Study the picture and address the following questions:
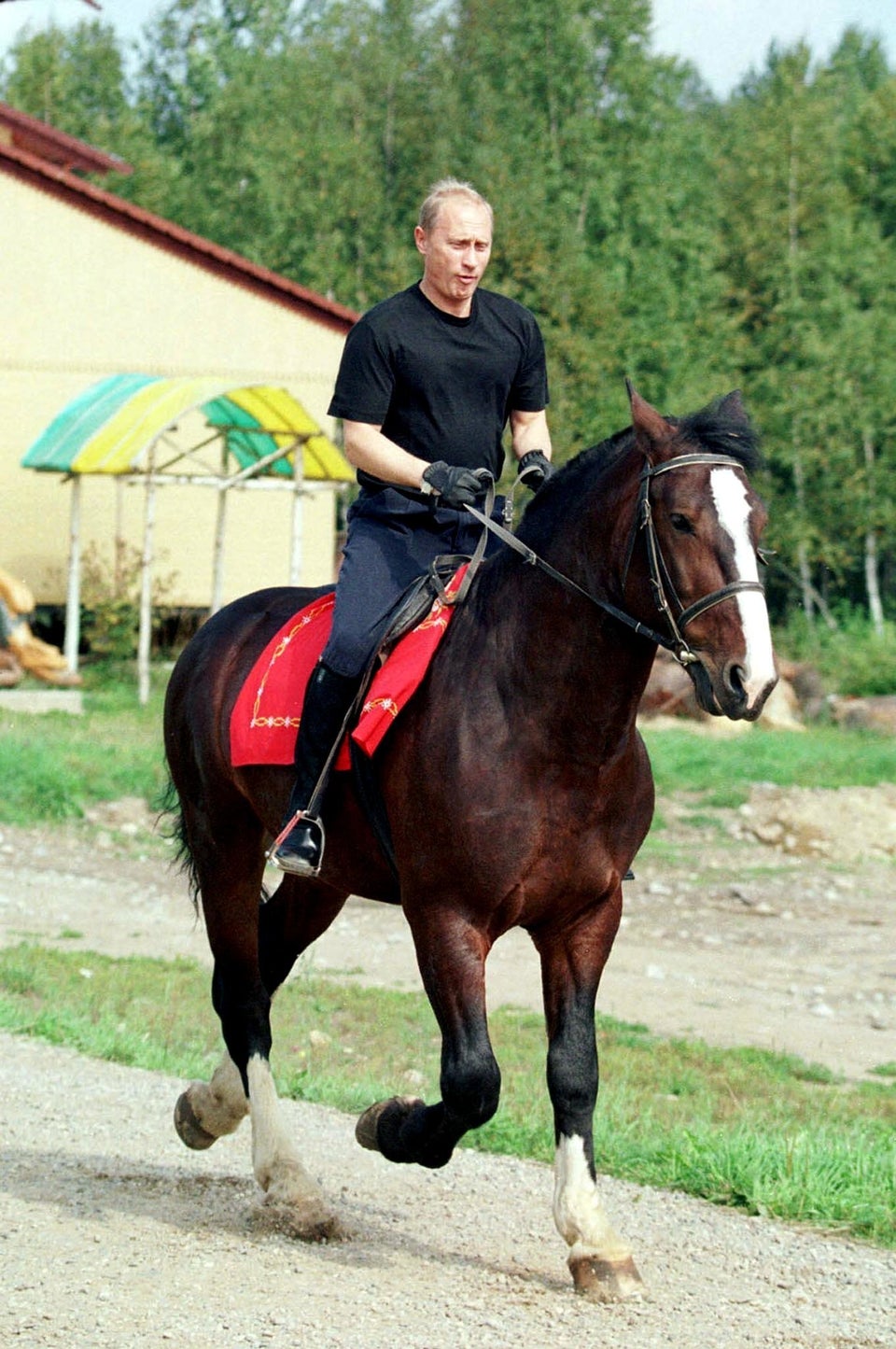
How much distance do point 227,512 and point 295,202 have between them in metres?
16.8

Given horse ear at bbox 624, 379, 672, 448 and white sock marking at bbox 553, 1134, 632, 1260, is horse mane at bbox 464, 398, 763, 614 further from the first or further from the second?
white sock marking at bbox 553, 1134, 632, 1260

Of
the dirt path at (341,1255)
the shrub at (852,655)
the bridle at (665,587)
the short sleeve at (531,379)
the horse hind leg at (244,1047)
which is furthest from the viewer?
the shrub at (852,655)

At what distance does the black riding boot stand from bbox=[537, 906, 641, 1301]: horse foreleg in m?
0.85

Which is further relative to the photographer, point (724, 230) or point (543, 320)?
point (724, 230)

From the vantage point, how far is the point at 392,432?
19.0 feet

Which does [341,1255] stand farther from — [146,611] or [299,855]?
[146,611]

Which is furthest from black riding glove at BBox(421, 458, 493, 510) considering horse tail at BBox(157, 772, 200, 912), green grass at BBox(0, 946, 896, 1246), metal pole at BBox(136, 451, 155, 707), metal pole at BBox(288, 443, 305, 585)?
metal pole at BBox(288, 443, 305, 585)

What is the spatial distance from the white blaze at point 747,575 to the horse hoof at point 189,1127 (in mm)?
3098

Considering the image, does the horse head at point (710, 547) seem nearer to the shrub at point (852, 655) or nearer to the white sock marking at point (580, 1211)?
the white sock marking at point (580, 1211)

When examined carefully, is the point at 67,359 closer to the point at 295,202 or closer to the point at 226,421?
the point at 226,421

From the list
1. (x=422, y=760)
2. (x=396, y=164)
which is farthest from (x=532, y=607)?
(x=396, y=164)

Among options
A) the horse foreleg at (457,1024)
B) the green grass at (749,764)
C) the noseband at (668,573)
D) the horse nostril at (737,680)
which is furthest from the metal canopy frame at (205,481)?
the horse nostril at (737,680)

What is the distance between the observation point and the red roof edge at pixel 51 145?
31.1 m

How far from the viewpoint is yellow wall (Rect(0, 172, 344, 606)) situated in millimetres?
26609
